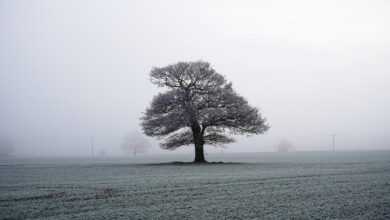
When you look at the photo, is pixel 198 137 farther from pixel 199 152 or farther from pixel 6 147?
pixel 6 147

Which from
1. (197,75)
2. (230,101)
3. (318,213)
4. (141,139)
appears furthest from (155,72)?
(141,139)

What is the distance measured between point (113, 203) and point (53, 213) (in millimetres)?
2018

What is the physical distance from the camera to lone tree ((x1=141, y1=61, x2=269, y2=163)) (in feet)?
124

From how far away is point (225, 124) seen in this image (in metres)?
38.9

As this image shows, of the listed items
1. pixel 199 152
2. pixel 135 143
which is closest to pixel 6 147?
pixel 135 143

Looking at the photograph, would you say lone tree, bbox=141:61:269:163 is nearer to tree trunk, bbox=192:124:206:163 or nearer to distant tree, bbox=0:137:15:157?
tree trunk, bbox=192:124:206:163

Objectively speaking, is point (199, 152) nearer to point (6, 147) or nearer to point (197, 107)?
point (197, 107)

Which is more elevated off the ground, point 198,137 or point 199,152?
point 198,137

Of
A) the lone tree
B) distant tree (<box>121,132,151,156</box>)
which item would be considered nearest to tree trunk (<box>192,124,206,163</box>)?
the lone tree

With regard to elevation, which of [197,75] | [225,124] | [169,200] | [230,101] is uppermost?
[197,75]

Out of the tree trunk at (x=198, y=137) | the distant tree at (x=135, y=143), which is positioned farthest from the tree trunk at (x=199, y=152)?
the distant tree at (x=135, y=143)

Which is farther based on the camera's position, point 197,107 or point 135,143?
point 135,143

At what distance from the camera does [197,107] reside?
38094mm

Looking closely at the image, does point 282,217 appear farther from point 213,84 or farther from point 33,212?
point 213,84
